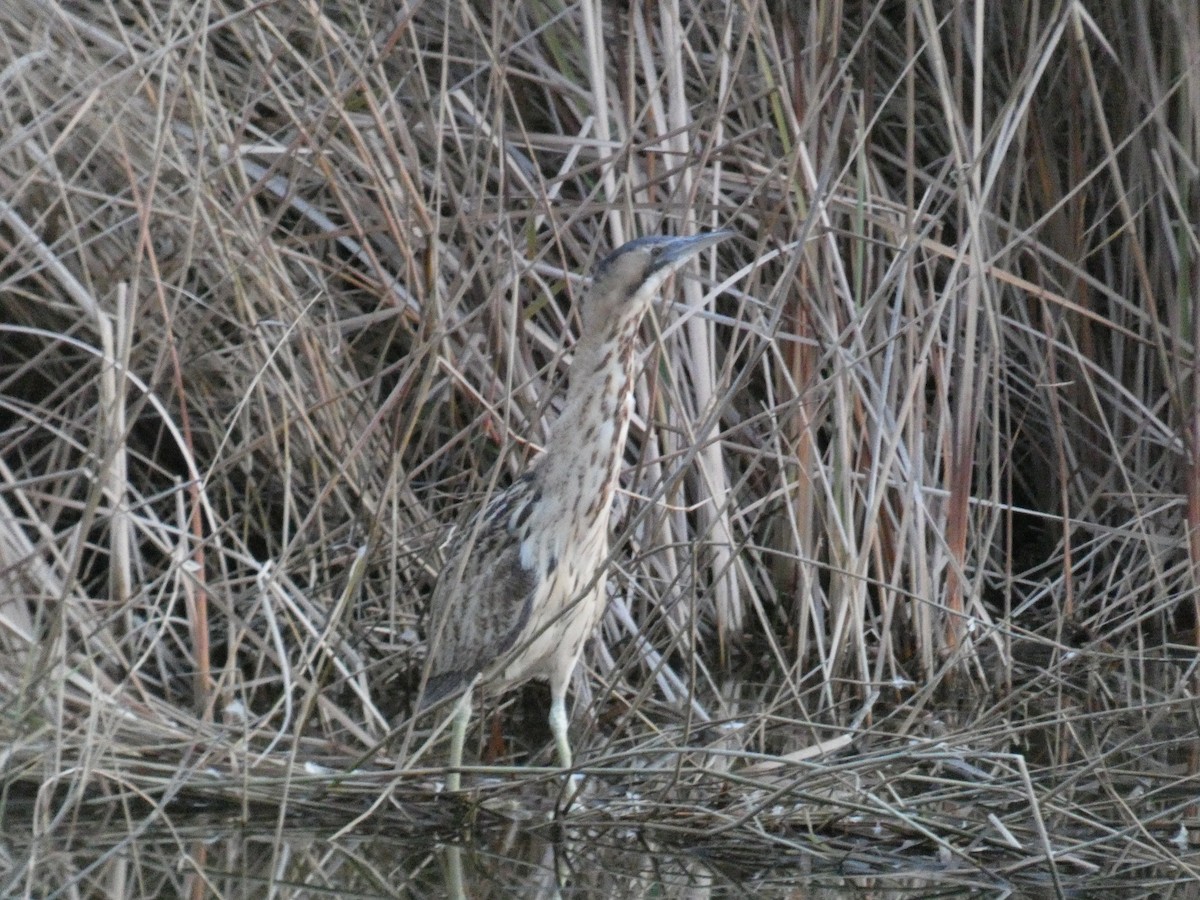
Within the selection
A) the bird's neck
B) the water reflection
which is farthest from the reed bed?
the bird's neck

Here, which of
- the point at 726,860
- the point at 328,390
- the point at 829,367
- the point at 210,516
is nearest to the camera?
the point at 726,860

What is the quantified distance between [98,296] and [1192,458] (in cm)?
238

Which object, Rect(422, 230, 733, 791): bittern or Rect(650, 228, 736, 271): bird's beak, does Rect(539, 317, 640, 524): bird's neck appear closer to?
Rect(422, 230, 733, 791): bittern

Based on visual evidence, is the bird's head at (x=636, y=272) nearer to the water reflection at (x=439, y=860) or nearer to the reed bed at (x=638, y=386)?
the reed bed at (x=638, y=386)

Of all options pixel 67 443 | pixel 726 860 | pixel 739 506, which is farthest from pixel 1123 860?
pixel 67 443

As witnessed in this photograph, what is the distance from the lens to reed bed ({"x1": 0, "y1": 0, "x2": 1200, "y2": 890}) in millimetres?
3258

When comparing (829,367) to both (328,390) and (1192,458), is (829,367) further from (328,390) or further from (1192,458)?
(328,390)

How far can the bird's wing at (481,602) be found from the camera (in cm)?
330

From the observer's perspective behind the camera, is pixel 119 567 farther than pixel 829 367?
No

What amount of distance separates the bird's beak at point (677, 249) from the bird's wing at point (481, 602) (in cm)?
58

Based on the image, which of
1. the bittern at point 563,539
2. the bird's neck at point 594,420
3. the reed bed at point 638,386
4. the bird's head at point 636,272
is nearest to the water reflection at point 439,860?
the reed bed at point 638,386

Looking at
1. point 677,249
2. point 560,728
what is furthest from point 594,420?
point 560,728

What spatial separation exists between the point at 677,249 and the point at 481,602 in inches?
29.6

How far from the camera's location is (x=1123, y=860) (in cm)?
272
